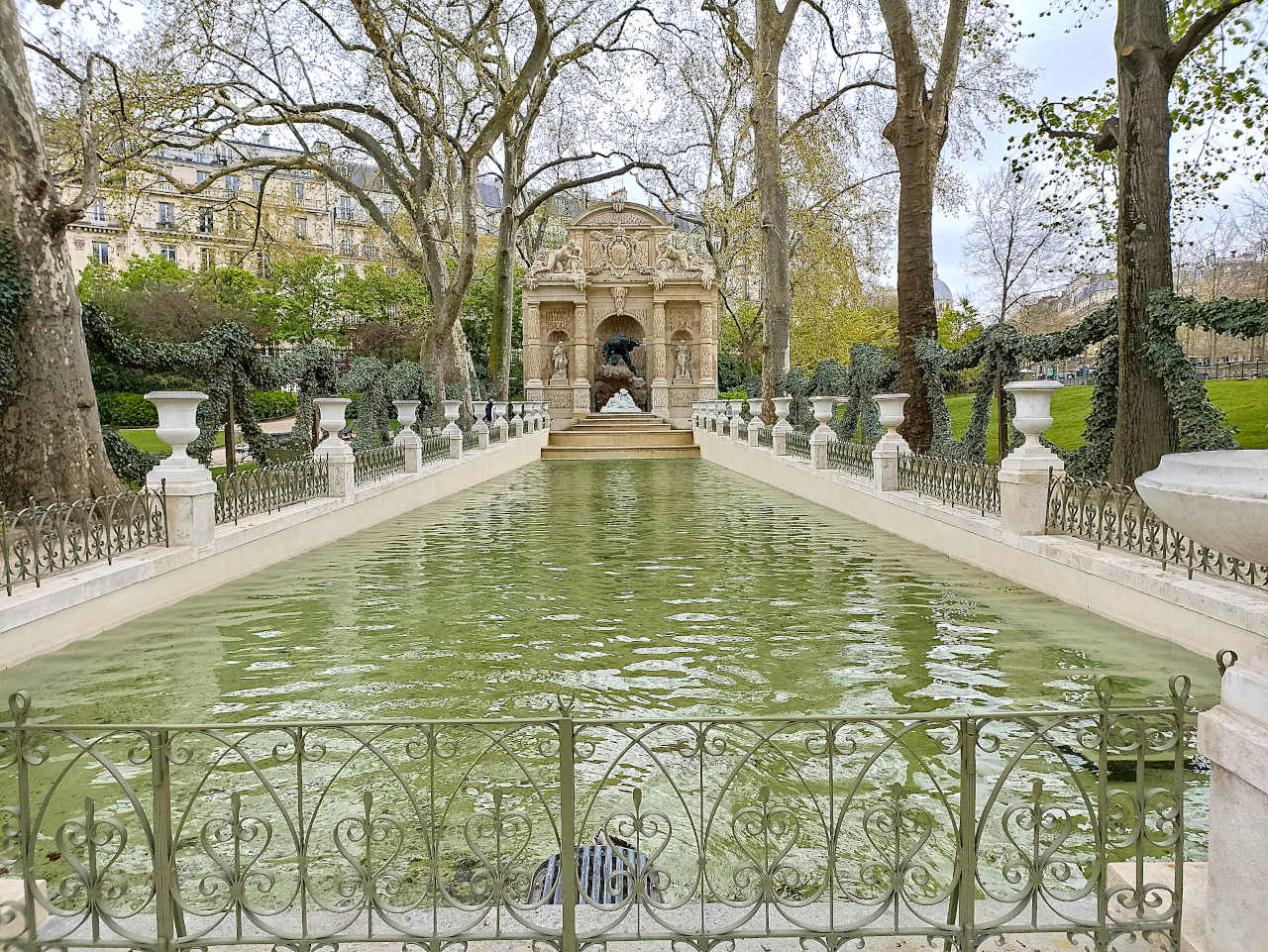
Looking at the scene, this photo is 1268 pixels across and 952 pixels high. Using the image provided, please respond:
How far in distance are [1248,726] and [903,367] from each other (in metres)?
13.7

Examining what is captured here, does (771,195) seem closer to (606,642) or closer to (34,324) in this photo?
(34,324)

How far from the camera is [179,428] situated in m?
9.44

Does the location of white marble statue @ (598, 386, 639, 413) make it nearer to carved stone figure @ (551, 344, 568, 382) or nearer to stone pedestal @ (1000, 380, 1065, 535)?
carved stone figure @ (551, 344, 568, 382)

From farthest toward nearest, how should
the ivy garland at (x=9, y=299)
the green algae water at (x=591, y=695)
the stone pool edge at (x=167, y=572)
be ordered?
the ivy garland at (x=9, y=299)
the stone pool edge at (x=167, y=572)
the green algae water at (x=591, y=695)

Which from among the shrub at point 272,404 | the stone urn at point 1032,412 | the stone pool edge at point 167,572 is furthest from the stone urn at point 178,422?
the shrub at point 272,404

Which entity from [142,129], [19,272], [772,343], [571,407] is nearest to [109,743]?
[19,272]

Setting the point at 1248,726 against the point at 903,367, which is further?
the point at 903,367

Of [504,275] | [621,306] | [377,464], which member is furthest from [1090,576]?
[621,306]

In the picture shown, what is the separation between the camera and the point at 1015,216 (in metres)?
34.7

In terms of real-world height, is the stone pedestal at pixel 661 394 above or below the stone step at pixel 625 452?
above

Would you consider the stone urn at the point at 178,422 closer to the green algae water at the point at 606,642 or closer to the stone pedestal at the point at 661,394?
the green algae water at the point at 606,642

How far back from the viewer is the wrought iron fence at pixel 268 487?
1033 centimetres

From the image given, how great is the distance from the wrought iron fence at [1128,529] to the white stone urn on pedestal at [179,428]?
8.68 metres

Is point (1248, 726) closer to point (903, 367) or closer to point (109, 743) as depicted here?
point (109, 743)
